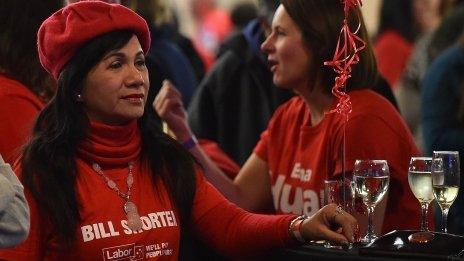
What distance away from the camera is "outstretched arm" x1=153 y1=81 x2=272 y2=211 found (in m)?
3.96

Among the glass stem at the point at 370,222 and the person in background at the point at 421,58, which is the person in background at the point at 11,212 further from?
the person in background at the point at 421,58

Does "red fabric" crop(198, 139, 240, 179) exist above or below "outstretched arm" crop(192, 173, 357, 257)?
below

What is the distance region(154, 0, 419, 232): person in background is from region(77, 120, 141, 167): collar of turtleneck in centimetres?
65

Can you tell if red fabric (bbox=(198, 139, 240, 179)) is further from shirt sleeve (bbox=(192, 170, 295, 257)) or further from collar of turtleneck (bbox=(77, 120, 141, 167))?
collar of turtleneck (bbox=(77, 120, 141, 167))

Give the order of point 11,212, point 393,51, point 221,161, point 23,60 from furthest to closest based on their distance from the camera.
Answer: point 393,51
point 221,161
point 23,60
point 11,212

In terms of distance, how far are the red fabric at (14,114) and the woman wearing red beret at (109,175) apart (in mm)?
265

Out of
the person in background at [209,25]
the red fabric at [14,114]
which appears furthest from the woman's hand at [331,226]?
the person in background at [209,25]

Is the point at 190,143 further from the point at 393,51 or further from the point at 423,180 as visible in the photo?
the point at 393,51

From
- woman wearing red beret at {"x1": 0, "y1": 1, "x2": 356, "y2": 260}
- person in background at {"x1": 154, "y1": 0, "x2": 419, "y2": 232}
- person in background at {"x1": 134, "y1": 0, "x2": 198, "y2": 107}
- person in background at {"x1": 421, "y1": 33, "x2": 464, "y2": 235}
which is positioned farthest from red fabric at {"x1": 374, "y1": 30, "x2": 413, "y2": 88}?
woman wearing red beret at {"x1": 0, "y1": 1, "x2": 356, "y2": 260}

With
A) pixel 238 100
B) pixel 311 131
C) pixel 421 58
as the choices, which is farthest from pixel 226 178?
pixel 421 58

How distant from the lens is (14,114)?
348cm

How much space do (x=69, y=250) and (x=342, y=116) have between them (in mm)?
1063

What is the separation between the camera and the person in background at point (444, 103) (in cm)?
445

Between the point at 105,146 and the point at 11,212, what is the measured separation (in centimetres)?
89
